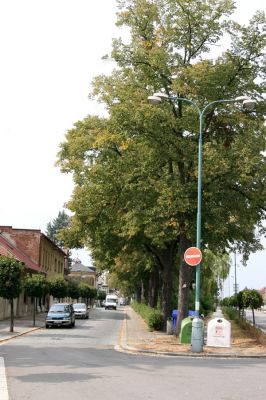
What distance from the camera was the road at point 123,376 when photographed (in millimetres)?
10047

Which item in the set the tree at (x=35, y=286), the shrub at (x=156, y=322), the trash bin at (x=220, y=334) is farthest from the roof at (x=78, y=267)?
the trash bin at (x=220, y=334)

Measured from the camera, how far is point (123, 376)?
41.2 ft

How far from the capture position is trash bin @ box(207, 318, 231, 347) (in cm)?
2016

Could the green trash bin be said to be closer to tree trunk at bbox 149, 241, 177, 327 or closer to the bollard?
the bollard

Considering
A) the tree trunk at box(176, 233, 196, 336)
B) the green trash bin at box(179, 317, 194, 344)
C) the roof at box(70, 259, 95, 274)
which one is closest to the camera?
the green trash bin at box(179, 317, 194, 344)

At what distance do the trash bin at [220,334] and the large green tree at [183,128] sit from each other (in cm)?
370

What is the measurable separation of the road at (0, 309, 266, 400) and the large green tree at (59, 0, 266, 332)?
22.5 ft

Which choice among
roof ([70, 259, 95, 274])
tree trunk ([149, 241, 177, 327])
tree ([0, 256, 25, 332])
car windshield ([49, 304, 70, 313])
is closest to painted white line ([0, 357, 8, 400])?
tree ([0, 256, 25, 332])

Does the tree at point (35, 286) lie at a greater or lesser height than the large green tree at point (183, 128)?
lesser

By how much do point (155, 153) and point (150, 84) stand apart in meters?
3.24

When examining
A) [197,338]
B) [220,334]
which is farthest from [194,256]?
[220,334]

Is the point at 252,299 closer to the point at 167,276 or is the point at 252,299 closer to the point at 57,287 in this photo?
the point at 167,276

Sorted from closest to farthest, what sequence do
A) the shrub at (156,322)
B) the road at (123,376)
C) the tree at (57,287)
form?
the road at (123,376), the shrub at (156,322), the tree at (57,287)

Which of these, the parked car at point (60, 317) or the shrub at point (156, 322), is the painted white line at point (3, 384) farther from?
the parked car at point (60, 317)
